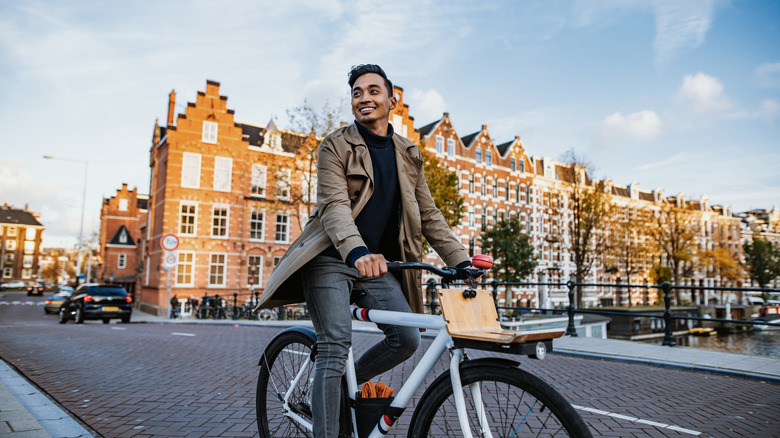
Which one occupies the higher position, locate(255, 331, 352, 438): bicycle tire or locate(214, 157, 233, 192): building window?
locate(214, 157, 233, 192): building window

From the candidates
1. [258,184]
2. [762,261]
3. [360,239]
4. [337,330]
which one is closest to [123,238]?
[258,184]

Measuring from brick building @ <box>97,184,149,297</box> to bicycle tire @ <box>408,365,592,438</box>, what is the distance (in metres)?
36.3

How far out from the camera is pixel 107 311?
16.6 m

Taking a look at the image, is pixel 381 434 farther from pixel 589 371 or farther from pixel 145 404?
pixel 589 371

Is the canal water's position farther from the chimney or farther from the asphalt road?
the chimney

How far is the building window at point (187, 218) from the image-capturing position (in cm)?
2844

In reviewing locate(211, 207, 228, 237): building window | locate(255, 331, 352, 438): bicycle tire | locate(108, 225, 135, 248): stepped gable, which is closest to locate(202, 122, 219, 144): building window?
locate(211, 207, 228, 237): building window

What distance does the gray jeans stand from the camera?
2279 mm

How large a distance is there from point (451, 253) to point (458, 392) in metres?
0.81

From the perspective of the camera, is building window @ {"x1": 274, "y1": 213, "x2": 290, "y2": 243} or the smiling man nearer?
the smiling man

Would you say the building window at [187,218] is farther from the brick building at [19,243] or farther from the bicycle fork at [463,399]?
the brick building at [19,243]

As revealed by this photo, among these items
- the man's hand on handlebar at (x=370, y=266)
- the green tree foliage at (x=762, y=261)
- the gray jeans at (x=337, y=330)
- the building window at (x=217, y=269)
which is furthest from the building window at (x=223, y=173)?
the green tree foliage at (x=762, y=261)

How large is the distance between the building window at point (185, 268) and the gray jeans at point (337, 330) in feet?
91.6

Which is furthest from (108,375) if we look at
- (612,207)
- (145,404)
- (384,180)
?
(612,207)
